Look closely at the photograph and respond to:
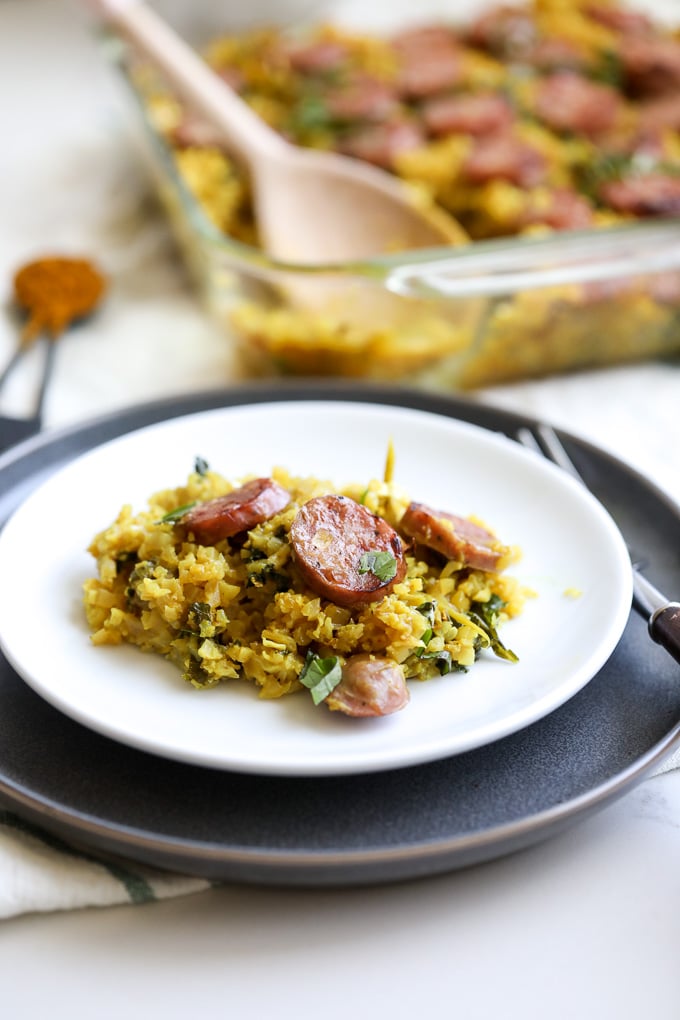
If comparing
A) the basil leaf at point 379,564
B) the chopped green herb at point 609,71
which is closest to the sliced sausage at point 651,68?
the chopped green herb at point 609,71

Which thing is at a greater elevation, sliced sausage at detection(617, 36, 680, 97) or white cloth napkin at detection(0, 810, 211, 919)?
white cloth napkin at detection(0, 810, 211, 919)

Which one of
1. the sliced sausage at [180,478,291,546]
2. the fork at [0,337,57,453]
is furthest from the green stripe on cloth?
the fork at [0,337,57,453]

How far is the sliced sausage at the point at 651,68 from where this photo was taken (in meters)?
3.01

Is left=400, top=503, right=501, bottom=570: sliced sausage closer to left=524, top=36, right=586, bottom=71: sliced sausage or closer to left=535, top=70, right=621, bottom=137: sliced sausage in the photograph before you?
left=535, top=70, right=621, bottom=137: sliced sausage

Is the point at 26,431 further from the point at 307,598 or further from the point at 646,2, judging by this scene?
the point at 646,2

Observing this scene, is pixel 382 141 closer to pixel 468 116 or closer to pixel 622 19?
pixel 468 116

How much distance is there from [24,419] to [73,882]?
2.91ft

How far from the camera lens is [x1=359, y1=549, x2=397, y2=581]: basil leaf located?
1.17 m

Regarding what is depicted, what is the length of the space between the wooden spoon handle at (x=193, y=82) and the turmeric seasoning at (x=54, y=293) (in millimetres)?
426

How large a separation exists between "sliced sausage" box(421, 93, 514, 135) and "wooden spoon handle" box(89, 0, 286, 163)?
42 centimetres

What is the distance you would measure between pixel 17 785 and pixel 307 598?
1.11 ft

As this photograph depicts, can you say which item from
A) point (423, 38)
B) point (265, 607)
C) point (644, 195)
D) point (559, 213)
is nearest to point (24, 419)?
point (265, 607)

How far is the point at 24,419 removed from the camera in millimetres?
1764

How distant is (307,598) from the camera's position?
1175mm
